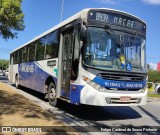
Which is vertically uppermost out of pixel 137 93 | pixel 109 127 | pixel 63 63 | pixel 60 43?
pixel 60 43

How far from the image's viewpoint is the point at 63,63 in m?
12.1

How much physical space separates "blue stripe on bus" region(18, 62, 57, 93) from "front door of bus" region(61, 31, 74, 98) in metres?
1.00

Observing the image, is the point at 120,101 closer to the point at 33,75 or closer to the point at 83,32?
the point at 83,32

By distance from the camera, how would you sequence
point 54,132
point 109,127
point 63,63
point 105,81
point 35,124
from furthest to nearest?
point 63,63
point 105,81
point 109,127
point 35,124
point 54,132

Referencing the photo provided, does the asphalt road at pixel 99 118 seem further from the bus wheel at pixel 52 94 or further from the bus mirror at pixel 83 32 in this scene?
the bus mirror at pixel 83 32

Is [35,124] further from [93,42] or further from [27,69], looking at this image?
[27,69]

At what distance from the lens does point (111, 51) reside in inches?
413

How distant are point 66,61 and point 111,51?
78.8 inches

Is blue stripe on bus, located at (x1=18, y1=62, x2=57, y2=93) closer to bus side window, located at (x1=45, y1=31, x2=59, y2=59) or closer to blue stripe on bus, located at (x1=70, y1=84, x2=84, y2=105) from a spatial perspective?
bus side window, located at (x1=45, y1=31, x2=59, y2=59)

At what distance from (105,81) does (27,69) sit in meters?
9.80

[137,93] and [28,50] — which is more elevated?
[28,50]

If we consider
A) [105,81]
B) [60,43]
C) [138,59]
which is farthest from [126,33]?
[60,43]

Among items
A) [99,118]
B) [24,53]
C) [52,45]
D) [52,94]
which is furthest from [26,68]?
[99,118]

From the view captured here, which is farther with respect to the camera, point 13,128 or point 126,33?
point 126,33
